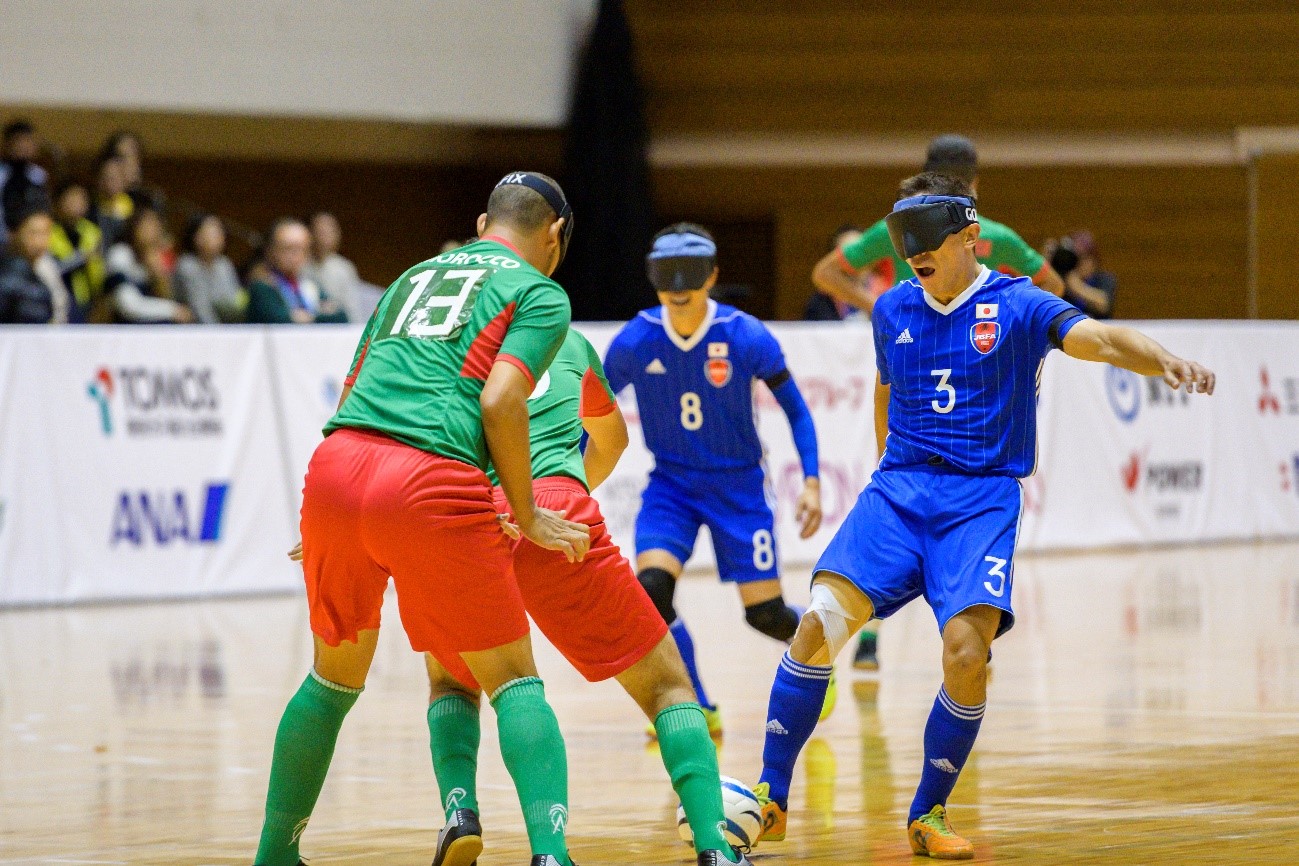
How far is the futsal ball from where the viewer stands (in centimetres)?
562

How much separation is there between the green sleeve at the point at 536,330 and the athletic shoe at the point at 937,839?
6.07 feet

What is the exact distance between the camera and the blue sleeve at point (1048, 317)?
5.80 meters

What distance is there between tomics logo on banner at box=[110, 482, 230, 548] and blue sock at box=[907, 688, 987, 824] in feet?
29.5

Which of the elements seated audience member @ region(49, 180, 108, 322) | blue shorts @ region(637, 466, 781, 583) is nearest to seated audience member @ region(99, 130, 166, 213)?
seated audience member @ region(49, 180, 108, 322)

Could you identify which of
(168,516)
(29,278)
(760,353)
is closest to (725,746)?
(760,353)

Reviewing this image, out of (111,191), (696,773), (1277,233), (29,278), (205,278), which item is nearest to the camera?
(696,773)

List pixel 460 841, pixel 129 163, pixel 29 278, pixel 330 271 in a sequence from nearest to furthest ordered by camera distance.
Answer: pixel 460 841
pixel 29 278
pixel 129 163
pixel 330 271

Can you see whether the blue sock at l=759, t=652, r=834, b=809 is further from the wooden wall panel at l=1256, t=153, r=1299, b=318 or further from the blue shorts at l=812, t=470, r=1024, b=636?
the wooden wall panel at l=1256, t=153, r=1299, b=318

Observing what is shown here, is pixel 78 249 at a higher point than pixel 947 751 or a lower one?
higher

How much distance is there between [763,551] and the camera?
8.51m

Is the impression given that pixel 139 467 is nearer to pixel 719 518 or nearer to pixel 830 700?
pixel 719 518

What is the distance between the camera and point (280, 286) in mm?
16453

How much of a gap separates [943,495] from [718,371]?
2.68m

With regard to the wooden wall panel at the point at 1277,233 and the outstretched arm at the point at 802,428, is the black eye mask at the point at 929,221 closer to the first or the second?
the outstretched arm at the point at 802,428
